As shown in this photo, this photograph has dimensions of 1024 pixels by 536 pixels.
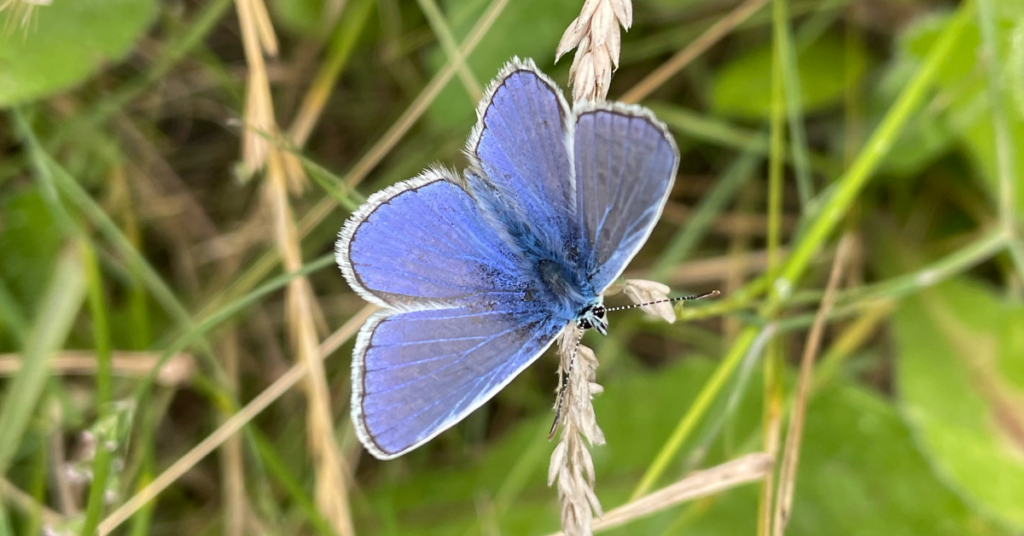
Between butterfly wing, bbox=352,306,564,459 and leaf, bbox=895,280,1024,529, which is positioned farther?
leaf, bbox=895,280,1024,529

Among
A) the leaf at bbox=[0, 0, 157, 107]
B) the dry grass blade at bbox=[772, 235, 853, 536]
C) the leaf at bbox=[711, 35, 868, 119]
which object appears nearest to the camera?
the dry grass blade at bbox=[772, 235, 853, 536]

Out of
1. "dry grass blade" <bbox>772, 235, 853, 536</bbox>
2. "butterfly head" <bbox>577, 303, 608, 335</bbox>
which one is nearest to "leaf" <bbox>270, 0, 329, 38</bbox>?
"butterfly head" <bbox>577, 303, 608, 335</bbox>

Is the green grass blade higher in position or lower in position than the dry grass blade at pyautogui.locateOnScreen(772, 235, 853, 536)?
higher

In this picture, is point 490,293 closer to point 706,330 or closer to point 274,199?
point 274,199

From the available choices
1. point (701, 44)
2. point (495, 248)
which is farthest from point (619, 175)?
point (701, 44)

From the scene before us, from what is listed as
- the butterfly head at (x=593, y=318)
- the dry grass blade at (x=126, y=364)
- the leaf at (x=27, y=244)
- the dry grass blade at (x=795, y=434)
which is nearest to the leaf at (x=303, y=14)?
the leaf at (x=27, y=244)

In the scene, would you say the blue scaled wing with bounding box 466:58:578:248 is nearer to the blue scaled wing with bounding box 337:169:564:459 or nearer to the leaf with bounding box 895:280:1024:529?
the blue scaled wing with bounding box 337:169:564:459

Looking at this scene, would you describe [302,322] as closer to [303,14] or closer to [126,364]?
[126,364]
